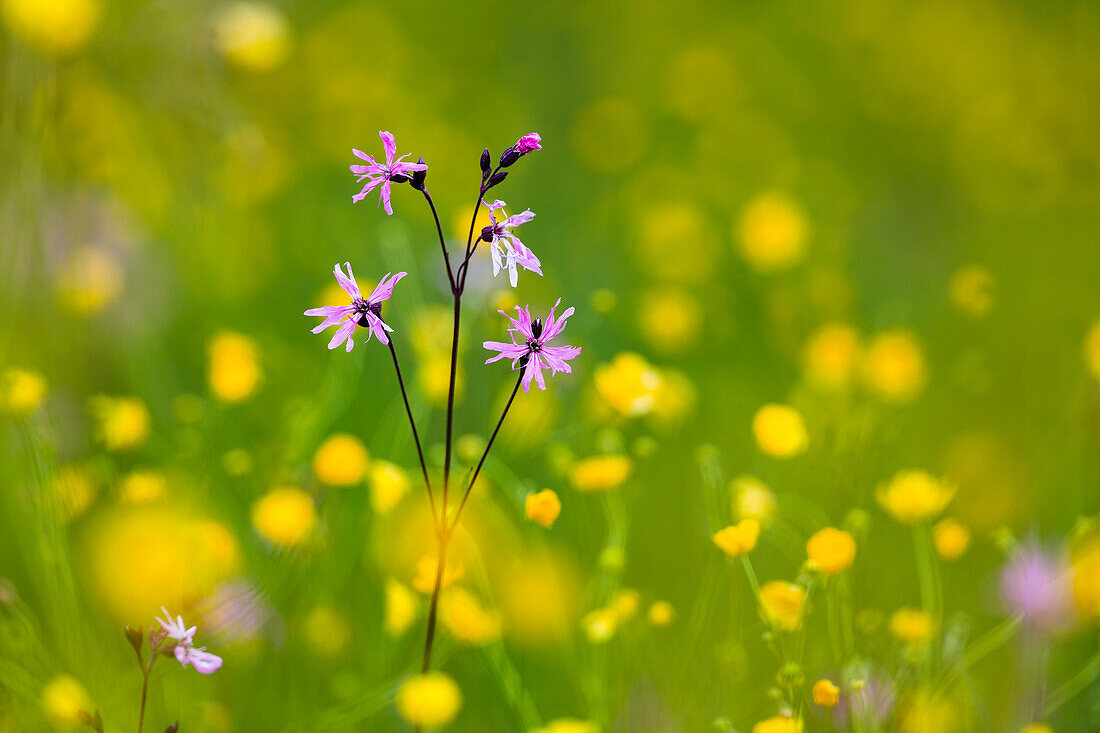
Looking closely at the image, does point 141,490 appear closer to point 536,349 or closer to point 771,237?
point 536,349

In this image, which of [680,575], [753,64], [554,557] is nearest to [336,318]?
[554,557]

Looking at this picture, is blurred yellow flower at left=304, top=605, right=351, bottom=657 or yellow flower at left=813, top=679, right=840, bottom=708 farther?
blurred yellow flower at left=304, top=605, right=351, bottom=657

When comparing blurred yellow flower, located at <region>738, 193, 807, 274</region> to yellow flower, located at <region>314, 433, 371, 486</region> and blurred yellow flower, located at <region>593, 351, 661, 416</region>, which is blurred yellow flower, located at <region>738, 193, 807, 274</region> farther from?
yellow flower, located at <region>314, 433, 371, 486</region>

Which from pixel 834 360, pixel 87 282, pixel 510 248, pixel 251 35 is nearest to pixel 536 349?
pixel 510 248

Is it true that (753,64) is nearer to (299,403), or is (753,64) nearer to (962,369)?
(962,369)

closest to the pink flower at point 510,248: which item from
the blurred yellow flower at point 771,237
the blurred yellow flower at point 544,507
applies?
the blurred yellow flower at point 544,507

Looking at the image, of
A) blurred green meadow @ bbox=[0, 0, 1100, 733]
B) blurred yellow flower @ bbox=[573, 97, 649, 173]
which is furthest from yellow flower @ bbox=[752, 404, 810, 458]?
blurred yellow flower @ bbox=[573, 97, 649, 173]
